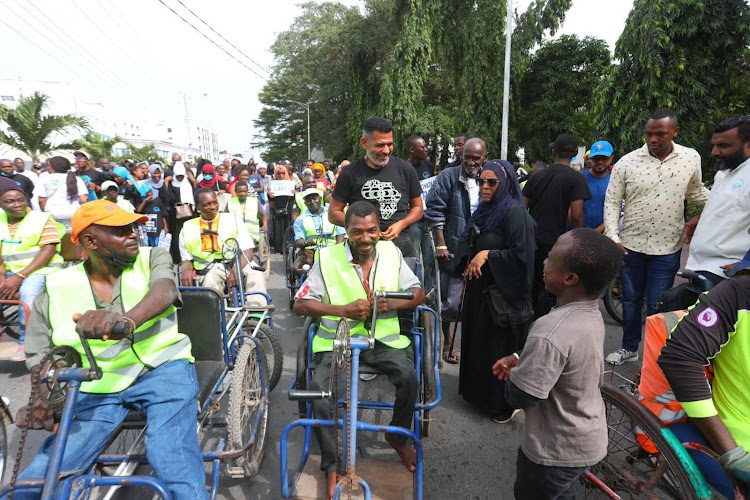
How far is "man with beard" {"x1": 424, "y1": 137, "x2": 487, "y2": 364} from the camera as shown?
13.1 ft

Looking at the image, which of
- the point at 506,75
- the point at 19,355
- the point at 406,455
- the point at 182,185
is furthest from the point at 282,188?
the point at 506,75

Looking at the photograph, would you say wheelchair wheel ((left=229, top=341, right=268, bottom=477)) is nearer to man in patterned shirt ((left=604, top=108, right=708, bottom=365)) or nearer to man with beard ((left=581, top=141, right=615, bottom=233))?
man in patterned shirt ((left=604, top=108, right=708, bottom=365))

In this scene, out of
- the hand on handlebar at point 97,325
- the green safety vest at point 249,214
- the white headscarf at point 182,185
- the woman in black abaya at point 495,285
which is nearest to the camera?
the hand on handlebar at point 97,325

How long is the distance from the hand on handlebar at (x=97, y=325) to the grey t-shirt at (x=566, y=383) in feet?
5.57

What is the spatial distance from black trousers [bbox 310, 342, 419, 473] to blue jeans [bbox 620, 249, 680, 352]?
266cm

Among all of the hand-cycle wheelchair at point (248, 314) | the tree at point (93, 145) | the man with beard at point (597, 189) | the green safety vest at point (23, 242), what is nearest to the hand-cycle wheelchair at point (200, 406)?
the hand-cycle wheelchair at point (248, 314)

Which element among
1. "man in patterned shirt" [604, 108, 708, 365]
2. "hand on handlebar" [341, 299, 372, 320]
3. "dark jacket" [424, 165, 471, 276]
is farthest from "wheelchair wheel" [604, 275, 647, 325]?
"hand on handlebar" [341, 299, 372, 320]

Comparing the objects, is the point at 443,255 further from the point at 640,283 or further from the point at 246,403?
the point at 246,403

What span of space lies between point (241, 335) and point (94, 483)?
58.0 inches

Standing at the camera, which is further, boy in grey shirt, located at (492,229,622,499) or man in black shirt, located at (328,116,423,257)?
man in black shirt, located at (328,116,423,257)

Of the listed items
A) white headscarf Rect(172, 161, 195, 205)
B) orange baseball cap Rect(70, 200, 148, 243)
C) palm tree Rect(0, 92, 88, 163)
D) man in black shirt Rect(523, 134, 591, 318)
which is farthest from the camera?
palm tree Rect(0, 92, 88, 163)

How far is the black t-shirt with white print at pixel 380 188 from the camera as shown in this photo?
3639 millimetres

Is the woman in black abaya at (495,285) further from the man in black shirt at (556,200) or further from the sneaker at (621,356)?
the sneaker at (621,356)

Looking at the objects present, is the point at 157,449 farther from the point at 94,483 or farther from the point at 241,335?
the point at 241,335
